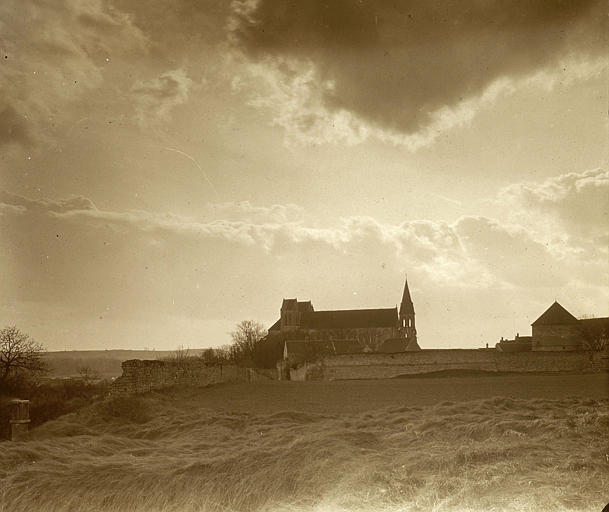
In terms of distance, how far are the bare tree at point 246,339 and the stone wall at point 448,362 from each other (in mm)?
17096

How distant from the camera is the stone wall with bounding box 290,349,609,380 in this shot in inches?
1036

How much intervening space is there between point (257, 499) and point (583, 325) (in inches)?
1339

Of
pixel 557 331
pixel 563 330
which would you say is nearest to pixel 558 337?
pixel 557 331

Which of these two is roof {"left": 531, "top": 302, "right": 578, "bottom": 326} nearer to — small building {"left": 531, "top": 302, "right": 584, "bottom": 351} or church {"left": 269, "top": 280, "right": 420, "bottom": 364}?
small building {"left": 531, "top": 302, "right": 584, "bottom": 351}

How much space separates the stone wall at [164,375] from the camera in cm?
1275

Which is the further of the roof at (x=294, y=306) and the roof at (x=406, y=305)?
the roof at (x=406, y=305)

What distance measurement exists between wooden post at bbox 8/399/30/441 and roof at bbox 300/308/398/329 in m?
55.8

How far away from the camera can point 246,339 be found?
5094cm

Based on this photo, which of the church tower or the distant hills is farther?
the church tower

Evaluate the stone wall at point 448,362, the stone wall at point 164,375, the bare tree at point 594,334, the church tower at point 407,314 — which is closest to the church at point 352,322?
the church tower at point 407,314

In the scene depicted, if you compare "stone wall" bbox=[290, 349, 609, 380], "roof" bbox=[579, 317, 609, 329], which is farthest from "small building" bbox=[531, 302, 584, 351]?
"stone wall" bbox=[290, 349, 609, 380]

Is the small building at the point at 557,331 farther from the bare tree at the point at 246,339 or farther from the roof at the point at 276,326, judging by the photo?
the roof at the point at 276,326

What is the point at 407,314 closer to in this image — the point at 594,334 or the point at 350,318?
the point at 350,318

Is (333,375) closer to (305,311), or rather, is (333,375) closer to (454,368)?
(454,368)
